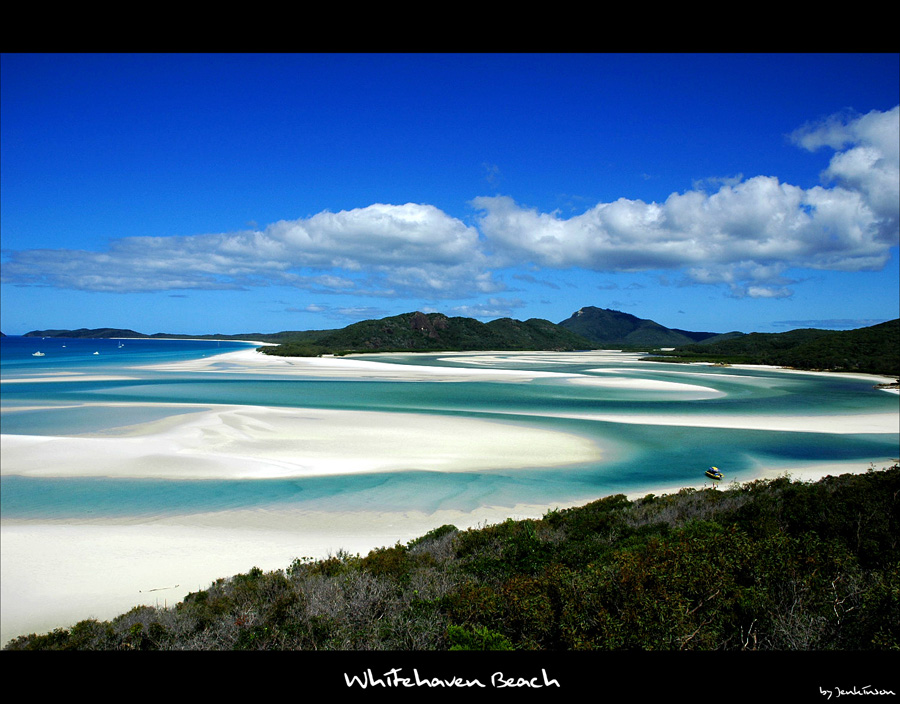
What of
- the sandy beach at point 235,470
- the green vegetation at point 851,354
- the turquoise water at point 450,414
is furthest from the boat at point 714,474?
the green vegetation at point 851,354

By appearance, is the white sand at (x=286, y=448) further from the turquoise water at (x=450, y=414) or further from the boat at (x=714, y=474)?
the boat at (x=714, y=474)

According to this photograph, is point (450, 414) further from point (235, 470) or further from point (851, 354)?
point (851, 354)

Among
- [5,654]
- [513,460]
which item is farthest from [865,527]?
[513,460]

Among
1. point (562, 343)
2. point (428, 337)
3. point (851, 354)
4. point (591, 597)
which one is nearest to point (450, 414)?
point (591, 597)

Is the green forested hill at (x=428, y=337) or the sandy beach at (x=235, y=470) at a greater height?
the green forested hill at (x=428, y=337)
